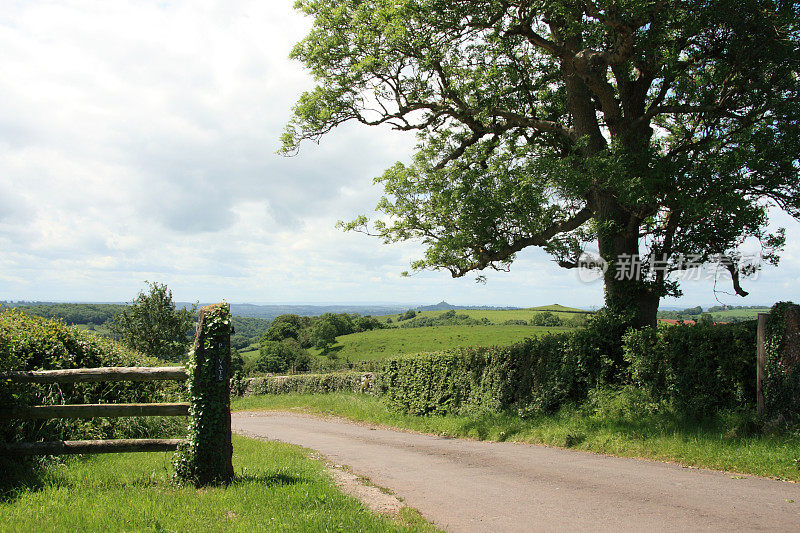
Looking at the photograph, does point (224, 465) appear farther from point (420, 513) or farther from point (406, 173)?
point (406, 173)

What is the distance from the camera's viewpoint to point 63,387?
28.6 ft

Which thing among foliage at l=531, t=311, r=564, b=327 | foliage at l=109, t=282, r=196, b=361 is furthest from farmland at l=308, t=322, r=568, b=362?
foliage at l=109, t=282, r=196, b=361

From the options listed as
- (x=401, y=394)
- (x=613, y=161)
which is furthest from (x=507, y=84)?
(x=401, y=394)

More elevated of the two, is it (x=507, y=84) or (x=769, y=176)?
(x=507, y=84)

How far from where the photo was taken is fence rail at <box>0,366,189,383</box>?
7.08 meters

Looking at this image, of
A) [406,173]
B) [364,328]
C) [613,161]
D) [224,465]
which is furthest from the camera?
[364,328]

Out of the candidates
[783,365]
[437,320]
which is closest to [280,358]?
[437,320]

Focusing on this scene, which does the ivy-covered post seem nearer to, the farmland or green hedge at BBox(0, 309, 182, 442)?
green hedge at BBox(0, 309, 182, 442)

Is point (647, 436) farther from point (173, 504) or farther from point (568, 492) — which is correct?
point (173, 504)

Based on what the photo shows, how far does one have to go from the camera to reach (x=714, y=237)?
44.9ft

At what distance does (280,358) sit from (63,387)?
55.5m

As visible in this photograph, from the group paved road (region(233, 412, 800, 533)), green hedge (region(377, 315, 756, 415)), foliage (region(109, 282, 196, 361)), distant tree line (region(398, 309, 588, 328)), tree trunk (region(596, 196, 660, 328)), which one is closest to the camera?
paved road (region(233, 412, 800, 533))

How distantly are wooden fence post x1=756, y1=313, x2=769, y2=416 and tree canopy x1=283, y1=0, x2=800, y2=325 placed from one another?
288cm

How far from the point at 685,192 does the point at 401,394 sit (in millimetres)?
12690
